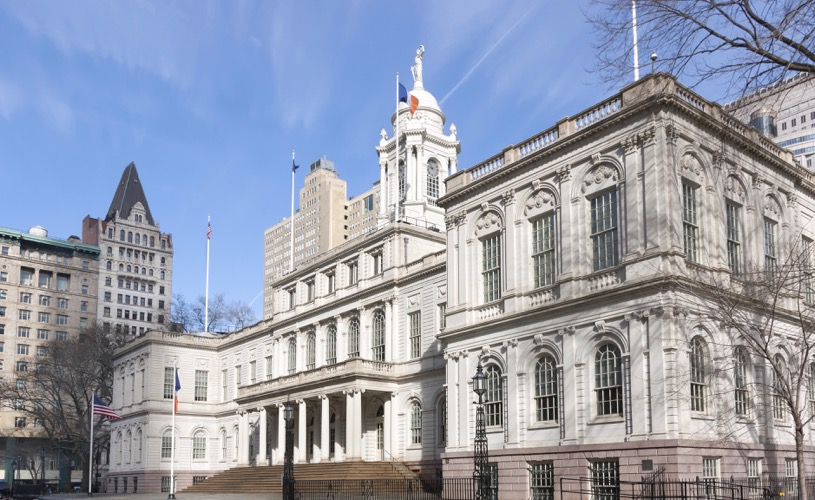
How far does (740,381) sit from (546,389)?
692 cm

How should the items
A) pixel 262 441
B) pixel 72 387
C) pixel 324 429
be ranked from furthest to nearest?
pixel 72 387, pixel 262 441, pixel 324 429

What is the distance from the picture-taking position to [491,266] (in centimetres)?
3644

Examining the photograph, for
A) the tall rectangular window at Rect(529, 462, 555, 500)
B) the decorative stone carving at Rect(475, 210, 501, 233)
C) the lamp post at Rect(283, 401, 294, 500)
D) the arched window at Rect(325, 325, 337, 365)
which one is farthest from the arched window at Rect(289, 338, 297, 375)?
the tall rectangular window at Rect(529, 462, 555, 500)

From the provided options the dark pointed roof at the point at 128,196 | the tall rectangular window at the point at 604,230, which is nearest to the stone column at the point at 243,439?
the tall rectangular window at the point at 604,230

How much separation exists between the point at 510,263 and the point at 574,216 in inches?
147

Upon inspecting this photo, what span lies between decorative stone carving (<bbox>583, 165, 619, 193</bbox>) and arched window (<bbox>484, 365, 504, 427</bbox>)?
842 cm

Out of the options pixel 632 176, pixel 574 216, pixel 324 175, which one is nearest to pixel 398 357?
pixel 574 216

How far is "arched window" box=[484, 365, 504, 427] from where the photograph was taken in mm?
34531

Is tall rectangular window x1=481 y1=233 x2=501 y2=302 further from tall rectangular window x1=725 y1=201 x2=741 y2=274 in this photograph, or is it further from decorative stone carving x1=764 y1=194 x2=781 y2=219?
decorative stone carving x1=764 y1=194 x2=781 y2=219

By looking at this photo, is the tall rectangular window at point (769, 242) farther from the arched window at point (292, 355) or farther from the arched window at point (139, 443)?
the arched window at point (139, 443)

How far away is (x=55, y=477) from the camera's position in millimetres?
112500

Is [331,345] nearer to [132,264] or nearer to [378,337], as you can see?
[378,337]

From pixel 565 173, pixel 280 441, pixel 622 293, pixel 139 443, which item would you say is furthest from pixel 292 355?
pixel 622 293

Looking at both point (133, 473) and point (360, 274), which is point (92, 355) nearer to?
point (133, 473)
